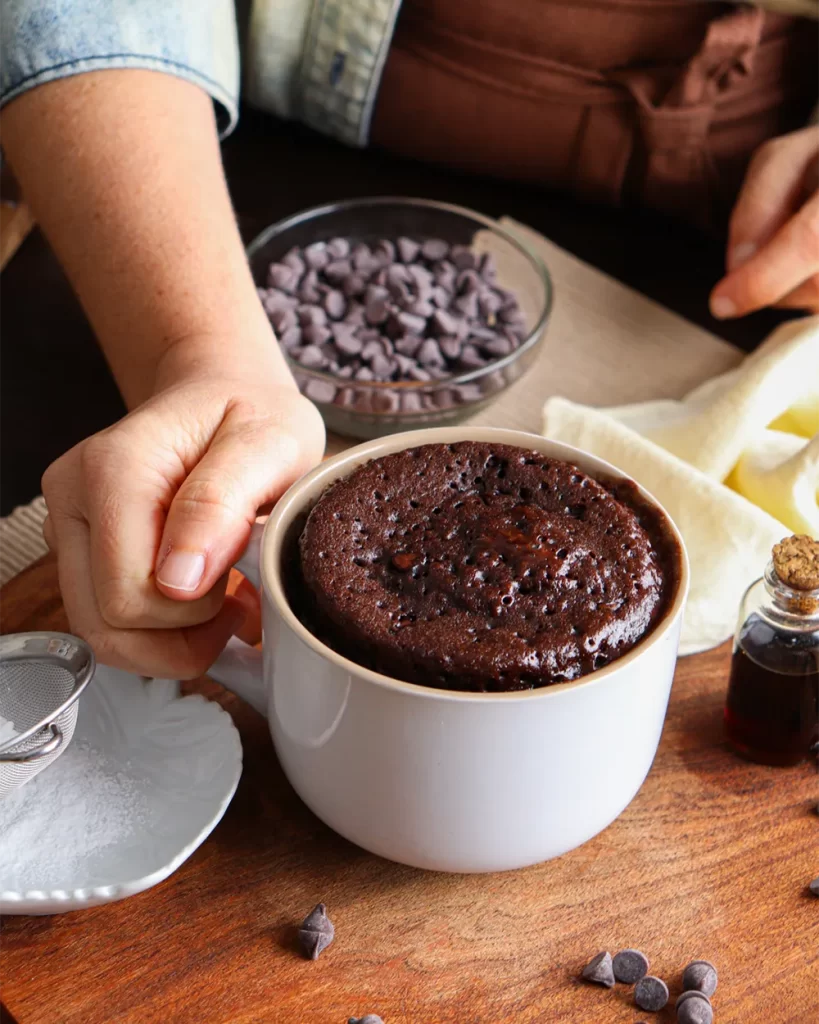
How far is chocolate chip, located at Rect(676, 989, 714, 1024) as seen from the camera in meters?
0.69

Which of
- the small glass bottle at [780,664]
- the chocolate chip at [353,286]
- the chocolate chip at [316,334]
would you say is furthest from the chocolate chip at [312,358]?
the small glass bottle at [780,664]

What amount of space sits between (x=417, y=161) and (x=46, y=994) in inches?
58.3

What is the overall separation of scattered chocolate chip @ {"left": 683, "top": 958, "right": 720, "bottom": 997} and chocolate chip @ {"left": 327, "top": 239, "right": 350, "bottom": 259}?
1.01 m

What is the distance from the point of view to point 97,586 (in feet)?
2.69

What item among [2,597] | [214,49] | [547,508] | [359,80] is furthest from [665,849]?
[359,80]

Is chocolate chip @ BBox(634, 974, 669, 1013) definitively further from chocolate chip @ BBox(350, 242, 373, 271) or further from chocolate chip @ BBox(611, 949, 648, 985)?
chocolate chip @ BBox(350, 242, 373, 271)

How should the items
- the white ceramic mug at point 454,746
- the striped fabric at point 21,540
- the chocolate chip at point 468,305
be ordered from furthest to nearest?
the chocolate chip at point 468,305, the striped fabric at point 21,540, the white ceramic mug at point 454,746

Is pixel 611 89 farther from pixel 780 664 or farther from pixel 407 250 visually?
pixel 780 664

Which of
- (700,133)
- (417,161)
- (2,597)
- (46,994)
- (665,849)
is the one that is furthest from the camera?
(417,161)

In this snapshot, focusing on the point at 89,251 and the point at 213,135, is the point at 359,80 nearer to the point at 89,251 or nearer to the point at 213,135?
the point at 213,135

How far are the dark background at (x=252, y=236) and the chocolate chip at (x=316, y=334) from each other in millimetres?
313

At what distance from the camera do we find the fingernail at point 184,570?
30.9 inches

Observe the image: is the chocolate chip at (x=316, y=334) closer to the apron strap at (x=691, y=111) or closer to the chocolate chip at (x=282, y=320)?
the chocolate chip at (x=282, y=320)

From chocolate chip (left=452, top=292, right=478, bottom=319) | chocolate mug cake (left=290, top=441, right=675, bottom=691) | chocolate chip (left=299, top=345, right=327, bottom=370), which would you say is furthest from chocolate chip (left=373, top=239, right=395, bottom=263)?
chocolate mug cake (left=290, top=441, right=675, bottom=691)
